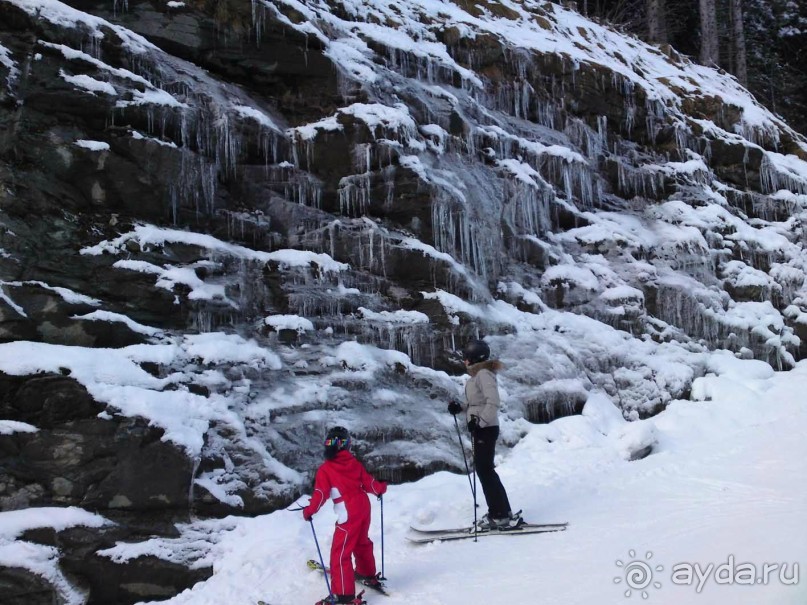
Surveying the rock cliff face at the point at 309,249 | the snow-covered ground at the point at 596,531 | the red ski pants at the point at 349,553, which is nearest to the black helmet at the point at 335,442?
the red ski pants at the point at 349,553

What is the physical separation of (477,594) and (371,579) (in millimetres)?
800

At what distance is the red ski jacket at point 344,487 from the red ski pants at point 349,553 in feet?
0.18

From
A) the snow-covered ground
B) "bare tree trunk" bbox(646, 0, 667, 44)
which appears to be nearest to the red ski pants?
the snow-covered ground

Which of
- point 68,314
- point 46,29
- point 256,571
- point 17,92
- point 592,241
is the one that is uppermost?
point 46,29

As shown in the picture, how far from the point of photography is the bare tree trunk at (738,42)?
885 inches

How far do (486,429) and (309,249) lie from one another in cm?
457

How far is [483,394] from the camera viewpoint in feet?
19.3

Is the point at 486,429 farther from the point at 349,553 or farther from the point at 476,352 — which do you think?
the point at 349,553

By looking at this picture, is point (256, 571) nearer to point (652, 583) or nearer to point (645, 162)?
point (652, 583)

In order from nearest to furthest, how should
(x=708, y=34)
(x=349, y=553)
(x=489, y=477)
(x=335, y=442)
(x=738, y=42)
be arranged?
(x=349, y=553)
(x=335, y=442)
(x=489, y=477)
(x=708, y=34)
(x=738, y=42)

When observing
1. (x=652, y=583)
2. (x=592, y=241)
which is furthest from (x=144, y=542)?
(x=592, y=241)

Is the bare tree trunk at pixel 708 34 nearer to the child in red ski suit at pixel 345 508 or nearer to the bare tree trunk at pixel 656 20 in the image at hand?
the bare tree trunk at pixel 656 20

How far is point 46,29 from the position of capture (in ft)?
26.4

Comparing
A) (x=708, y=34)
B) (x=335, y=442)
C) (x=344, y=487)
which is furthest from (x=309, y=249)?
(x=708, y=34)
